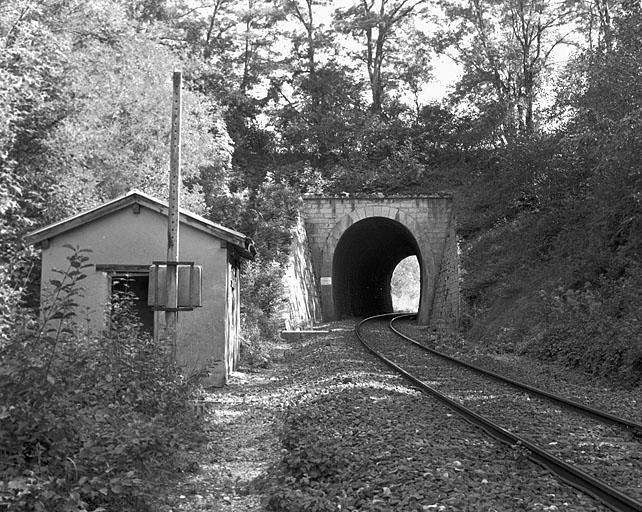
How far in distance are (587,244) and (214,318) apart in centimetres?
1196

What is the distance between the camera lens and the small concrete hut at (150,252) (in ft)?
42.2

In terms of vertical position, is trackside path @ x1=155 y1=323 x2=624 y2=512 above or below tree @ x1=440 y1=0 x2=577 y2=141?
below

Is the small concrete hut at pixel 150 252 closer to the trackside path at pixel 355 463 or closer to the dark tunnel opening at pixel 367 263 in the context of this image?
the trackside path at pixel 355 463

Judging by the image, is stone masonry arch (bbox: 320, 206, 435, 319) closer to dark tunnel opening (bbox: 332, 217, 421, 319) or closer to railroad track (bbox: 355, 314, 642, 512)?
dark tunnel opening (bbox: 332, 217, 421, 319)

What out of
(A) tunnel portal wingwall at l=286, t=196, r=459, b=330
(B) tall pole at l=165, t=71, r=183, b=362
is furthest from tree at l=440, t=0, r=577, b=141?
(B) tall pole at l=165, t=71, r=183, b=362

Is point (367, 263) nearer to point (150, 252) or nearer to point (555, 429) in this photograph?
point (150, 252)

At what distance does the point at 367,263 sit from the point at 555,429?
1311 inches

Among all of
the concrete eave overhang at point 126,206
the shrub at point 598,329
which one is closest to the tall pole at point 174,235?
the concrete eave overhang at point 126,206

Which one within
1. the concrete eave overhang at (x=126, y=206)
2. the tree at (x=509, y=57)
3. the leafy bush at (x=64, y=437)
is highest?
the tree at (x=509, y=57)

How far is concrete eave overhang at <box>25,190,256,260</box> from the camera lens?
41.8 feet

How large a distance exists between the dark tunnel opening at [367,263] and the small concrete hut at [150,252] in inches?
701

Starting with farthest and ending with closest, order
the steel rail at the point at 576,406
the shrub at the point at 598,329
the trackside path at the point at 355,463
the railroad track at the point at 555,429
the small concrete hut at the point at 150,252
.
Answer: the small concrete hut at the point at 150,252, the shrub at the point at 598,329, the steel rail at the point at 576,406, the railroad track at the point at 555,429, the trackside path at the point at 355,463

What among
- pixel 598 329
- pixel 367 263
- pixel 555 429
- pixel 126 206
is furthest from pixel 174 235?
pixel 367 263

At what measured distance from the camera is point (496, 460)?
6.49 meters
